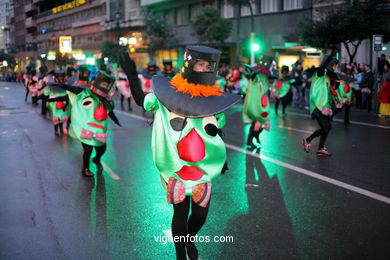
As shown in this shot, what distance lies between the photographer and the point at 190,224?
167 inches

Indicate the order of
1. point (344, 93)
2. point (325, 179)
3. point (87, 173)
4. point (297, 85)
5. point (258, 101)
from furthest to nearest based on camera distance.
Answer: point (297, 85)
point (344, 93)
point (258, 101)
point (87, 173)
point (325, 179)

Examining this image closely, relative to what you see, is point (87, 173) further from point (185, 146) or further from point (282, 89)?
point (282, 89)

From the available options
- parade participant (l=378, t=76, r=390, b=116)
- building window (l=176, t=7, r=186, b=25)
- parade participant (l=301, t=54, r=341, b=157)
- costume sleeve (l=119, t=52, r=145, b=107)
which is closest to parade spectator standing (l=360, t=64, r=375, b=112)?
parade participant (l=378, t=76, r=390, b=116)

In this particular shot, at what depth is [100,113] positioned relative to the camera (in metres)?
7.89

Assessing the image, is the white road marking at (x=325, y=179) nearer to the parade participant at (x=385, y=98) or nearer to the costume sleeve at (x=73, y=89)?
the costume sleeve at (x=73, y=89)

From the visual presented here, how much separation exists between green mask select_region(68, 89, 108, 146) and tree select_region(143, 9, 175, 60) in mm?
40007

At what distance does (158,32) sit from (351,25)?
27.2m

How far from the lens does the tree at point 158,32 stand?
1853 inches

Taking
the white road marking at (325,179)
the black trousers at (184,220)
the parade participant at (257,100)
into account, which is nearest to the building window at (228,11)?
the parade participant at (257,100)

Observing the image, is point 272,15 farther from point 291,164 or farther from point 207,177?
point 207,177

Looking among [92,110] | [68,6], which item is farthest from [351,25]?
[68,6]

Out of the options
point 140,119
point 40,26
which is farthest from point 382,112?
point 40,26

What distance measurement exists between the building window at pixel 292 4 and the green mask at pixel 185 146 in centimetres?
3376

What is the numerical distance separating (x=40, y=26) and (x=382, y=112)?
10024 centimetres
